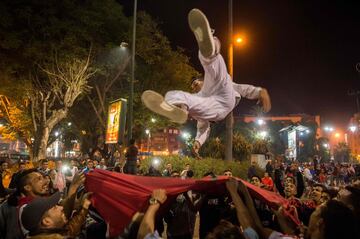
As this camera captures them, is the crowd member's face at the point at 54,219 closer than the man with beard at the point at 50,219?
No

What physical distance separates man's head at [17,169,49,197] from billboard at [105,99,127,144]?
9.33 meters

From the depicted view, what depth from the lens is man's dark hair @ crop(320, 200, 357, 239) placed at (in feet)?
8.36

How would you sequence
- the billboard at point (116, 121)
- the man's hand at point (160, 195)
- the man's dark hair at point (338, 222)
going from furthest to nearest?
the billboard at point (116, 121), the man's hand at point (160, 195), the man's dark hair at point (338, 222)

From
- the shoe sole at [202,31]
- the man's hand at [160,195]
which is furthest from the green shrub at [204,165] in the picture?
the man's hand at [160,195]

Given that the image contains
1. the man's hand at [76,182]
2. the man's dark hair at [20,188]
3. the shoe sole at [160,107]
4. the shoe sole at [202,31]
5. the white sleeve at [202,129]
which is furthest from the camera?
the white sleeve at [202,129]

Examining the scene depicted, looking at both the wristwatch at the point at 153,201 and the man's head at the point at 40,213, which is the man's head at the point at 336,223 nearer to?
the wristwatch at the point at 153,201

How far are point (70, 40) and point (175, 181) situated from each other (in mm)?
16459

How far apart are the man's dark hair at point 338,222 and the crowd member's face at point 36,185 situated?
338 centimetres

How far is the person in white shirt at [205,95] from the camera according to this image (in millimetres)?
6125

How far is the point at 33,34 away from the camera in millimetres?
18375

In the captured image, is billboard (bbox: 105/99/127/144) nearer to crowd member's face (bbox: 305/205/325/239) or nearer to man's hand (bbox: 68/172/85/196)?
man's hand (bbox: 68/172/85/196)

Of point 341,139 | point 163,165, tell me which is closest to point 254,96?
point 163,165

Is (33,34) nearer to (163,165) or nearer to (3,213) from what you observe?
(163,165)

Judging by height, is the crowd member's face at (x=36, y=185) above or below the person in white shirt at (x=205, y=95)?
below
